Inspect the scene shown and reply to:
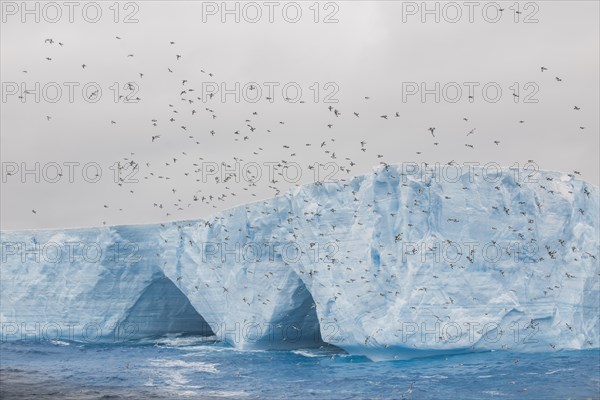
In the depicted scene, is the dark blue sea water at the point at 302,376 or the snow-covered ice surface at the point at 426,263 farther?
the snow-covered ice surface at the point at 426,263

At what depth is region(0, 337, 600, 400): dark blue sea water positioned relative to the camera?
16.4 meters

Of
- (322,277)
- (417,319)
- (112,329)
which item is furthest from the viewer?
(112,329)

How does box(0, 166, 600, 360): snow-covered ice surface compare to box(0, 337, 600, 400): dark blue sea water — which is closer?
box(0, 337, 600, 400): dark blue sea water

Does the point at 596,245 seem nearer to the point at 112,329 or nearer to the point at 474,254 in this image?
the point at 474,254

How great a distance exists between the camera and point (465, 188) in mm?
19625

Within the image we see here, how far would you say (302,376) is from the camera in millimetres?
19438

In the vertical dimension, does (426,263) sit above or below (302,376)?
above

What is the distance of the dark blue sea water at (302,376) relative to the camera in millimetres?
16375

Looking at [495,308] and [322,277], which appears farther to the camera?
[322,277]

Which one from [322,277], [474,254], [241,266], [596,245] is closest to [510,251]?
[474,254]

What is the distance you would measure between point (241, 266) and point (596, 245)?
10.4 m

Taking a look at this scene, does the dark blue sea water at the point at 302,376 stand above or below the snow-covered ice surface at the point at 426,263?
below

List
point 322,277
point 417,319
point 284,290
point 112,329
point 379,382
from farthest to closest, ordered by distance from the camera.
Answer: point 112,329 < point 284,290 < point 322,277 < point 417,319 < point 379,382

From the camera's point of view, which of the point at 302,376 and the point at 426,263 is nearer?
the point at 302,376
